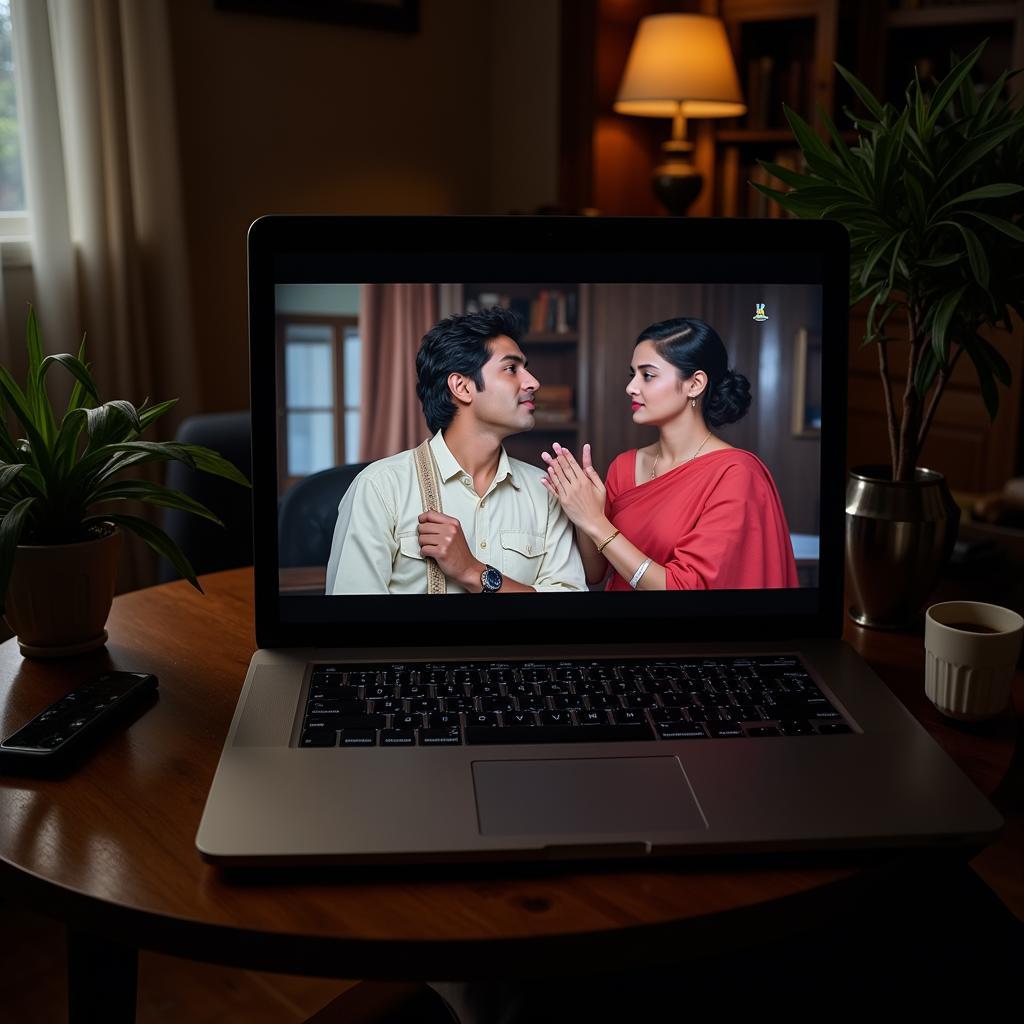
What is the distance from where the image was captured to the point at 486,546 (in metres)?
0.89

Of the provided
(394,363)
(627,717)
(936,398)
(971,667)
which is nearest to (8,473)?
(394,363)

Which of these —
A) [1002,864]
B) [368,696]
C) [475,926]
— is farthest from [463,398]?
[1002,864]

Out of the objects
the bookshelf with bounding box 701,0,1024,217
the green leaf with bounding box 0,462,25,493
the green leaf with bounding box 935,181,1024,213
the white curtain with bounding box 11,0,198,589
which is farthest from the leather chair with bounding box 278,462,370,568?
the bookshelf with bounding box 701,0,1024,217

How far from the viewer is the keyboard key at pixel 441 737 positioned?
2.39 feet

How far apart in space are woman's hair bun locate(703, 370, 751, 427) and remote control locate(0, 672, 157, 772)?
1.70ft

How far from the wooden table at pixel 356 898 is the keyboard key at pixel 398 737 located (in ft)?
0.38

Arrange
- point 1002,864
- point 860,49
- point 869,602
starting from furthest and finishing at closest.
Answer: point 860,49 < point 1002,864 < point 869,602

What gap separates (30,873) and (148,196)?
6.81ft

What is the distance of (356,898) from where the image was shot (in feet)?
1.97

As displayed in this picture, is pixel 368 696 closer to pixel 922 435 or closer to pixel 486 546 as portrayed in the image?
pixel 486 546

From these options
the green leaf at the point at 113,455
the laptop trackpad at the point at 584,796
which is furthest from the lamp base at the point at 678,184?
the laptop trackpad at the point at 584,796

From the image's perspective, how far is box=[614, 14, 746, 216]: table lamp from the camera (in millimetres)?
2930

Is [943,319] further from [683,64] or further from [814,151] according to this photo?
[683,64]

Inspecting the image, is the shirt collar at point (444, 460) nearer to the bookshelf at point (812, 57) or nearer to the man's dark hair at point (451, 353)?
the man's dark hair at point (451, 353)
